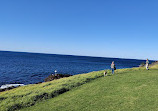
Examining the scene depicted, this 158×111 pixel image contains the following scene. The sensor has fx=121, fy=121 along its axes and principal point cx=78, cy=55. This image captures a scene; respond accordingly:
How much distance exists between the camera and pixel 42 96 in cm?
1507

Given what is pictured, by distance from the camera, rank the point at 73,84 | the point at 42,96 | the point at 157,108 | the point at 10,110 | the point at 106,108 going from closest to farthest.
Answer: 1. the point at 157,108
2. the point at 106,108
3. the point at 10,110
4. the point at 42,96
5. the point at 73,84

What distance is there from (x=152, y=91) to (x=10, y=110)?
1528 centimetres

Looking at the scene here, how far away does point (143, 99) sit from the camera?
11.7 metres

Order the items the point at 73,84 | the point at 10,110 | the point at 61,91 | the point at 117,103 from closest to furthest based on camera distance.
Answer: the point at 117,103 → the point at 10,110 → the point at 61,91 → the point at 73,84

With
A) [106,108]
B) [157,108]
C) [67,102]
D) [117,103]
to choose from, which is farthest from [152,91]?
[67,102]

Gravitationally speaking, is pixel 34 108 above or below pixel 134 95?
below

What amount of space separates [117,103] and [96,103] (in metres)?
1.97

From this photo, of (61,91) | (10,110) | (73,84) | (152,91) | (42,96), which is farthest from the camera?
(73,84)

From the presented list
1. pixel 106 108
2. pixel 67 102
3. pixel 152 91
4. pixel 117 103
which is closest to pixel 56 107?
pixel 67 102

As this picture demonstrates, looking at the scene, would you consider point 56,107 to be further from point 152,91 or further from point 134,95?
point 152,91

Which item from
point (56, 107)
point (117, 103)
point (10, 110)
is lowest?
point (10, 110)

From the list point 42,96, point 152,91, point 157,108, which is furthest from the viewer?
point 42,96

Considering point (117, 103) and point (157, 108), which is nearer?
point (157, 108)

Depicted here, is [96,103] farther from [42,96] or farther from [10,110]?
[10,110]
